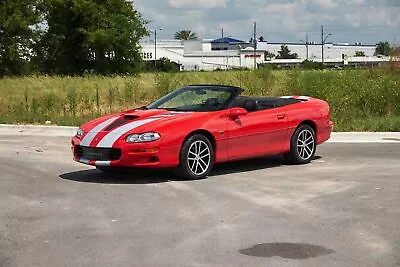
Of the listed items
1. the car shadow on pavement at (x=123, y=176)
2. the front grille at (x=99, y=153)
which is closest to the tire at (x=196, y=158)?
the car shadow on pavement at (x=123, y=176)

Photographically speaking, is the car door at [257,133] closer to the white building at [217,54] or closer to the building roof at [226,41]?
the white building at [217,54]

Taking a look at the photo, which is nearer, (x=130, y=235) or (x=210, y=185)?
(x=130, y=235)

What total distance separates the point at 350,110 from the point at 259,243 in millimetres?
14411

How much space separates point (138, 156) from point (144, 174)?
1.04 m

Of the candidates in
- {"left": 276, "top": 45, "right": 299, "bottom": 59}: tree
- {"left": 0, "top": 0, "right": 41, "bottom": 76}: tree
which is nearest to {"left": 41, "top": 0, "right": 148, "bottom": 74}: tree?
{"left": 0, "top": 0, "right": 41, "bottom": 76}: tree

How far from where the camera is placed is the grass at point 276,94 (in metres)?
19.8

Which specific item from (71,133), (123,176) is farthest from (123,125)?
(71,133)

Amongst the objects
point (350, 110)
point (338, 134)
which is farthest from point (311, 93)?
point (338, 134)

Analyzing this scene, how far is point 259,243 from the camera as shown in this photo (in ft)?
20.7

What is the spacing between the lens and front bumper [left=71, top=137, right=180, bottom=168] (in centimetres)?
947

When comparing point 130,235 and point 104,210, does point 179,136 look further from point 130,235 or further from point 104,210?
point 130,235

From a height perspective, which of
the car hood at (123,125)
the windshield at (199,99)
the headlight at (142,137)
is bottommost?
the headlight at (142,137)

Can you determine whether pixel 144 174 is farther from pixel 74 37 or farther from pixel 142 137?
pixel 74 37

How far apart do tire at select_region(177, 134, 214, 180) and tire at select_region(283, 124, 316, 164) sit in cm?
183
